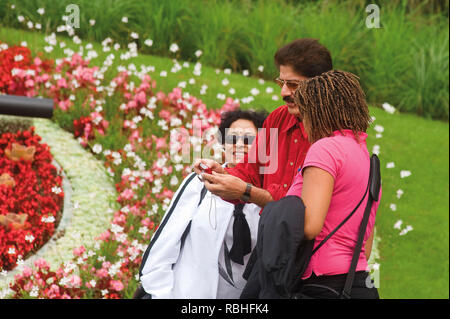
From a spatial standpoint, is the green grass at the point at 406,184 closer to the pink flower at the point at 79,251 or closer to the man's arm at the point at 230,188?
the pink flower at the point at 79,251

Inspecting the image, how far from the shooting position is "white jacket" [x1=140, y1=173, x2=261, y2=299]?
2984mm

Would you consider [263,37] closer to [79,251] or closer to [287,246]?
[79,251]

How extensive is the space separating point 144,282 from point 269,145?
90 cm

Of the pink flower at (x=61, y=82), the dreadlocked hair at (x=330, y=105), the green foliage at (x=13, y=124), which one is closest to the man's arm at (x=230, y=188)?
the dreadlocked hair at (x=330, y=105)

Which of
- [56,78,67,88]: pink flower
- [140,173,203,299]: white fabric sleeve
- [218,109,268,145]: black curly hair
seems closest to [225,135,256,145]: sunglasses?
[218,109,268,145]: black curly hair

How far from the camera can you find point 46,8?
30.7 ft

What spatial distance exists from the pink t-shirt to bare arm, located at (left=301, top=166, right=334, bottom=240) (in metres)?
0.06

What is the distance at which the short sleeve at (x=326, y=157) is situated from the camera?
7.12ft

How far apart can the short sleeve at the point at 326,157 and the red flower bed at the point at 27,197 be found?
A: 3.16 m

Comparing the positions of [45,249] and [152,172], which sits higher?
[152,172]

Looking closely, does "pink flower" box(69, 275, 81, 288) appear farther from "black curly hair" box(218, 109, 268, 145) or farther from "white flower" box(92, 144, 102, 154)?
"white flower" box(92, 144, 102, 154)
